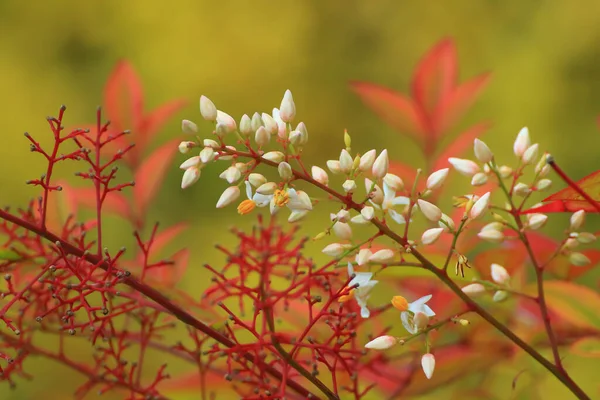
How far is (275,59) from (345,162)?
670 millimetres

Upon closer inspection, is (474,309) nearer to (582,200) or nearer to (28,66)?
(582,200)

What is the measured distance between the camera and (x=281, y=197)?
31 cm

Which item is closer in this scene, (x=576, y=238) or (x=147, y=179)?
(x=576, y=238)

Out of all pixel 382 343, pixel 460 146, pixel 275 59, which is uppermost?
pixel 275 59

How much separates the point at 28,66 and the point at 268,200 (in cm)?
75

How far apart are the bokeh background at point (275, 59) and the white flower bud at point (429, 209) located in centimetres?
Answer: 56

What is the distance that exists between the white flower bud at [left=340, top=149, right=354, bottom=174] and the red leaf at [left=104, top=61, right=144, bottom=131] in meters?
0.37

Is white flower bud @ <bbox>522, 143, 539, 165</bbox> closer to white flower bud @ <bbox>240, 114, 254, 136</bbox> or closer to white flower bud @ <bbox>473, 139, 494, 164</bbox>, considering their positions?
white flower bud @ <bbox>473, 139, 494, 164</bbox>

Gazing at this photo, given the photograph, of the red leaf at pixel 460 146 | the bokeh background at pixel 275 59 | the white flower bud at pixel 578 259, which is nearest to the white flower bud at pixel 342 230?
the white flower bud at pixel 578 259

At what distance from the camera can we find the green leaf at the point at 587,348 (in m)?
0.39

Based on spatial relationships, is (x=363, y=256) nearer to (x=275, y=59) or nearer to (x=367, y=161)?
(x=367, y=161)

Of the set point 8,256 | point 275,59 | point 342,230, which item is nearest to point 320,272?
point 342,230

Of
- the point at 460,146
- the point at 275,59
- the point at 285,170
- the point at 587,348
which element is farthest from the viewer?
the point at 275,59

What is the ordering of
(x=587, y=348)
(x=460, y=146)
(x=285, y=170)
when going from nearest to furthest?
(x=285, y=170) → (x=587, y=348) → (x=460, y=146)
